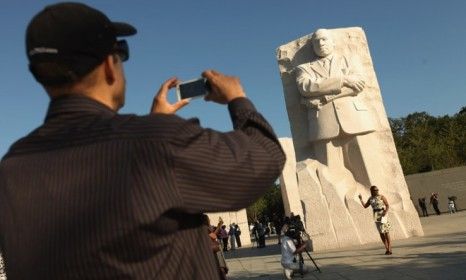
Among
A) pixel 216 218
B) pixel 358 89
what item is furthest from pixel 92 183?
pixel 216 218

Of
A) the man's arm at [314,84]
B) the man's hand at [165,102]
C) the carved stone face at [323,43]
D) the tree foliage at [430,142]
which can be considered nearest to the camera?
the man's hand at [165,102]

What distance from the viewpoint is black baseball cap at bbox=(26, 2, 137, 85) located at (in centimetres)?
132

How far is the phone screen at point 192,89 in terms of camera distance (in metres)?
1.68

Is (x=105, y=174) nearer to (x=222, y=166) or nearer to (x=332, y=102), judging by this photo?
(x=222, y=166)

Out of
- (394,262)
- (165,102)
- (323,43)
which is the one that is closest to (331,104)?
(323,43)

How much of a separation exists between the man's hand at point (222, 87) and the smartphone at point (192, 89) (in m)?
0.04

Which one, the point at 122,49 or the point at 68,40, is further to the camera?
the point at 122,49

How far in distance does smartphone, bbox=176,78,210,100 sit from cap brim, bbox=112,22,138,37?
0.30 meters

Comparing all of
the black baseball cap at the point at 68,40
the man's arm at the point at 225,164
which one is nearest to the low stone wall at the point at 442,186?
the man's arm at the point at 225,164

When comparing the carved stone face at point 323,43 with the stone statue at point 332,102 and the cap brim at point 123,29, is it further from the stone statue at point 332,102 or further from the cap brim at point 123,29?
the cap brim at point 123,29

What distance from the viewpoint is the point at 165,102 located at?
5.96 feet

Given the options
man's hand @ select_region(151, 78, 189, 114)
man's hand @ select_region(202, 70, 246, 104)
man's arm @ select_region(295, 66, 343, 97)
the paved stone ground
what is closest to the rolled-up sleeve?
man's hand @ select_region(202, 70, 246, 104)

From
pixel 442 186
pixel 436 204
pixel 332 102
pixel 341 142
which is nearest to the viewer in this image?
pixel 332 102

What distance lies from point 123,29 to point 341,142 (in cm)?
1150
